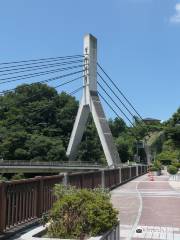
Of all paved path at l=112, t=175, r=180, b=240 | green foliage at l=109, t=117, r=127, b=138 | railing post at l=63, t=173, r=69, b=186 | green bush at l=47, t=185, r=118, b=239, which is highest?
green foliage at l=109, t=117, r=127, b=138

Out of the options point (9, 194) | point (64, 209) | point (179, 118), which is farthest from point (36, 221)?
point (179, 118)

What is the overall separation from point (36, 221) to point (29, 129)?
8994 cm

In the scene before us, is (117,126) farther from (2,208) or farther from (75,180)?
(2,208)

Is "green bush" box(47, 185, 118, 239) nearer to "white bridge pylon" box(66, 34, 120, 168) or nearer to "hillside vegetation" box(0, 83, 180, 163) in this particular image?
"white bridge pylon" box(66, 34, 120, 168)

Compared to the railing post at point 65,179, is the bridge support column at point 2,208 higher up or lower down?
lower down

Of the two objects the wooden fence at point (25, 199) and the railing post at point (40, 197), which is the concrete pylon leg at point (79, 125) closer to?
the wooden fence at point (25, 199)

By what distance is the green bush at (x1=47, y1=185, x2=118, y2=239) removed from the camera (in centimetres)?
691

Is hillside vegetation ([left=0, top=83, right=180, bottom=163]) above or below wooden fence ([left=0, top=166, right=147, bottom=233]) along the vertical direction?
above

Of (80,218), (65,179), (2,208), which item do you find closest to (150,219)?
(65,179)

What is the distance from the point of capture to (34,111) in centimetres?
10331

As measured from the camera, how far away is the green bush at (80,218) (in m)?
6.91

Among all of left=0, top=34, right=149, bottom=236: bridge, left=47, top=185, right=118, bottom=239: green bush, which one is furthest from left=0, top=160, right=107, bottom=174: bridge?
left=47, top=185, right=118, bottom=239: green bush

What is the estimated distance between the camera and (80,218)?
6945 millimetres

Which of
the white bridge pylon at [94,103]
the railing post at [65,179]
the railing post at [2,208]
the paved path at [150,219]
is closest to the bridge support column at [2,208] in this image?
the railing post at [2,208]
